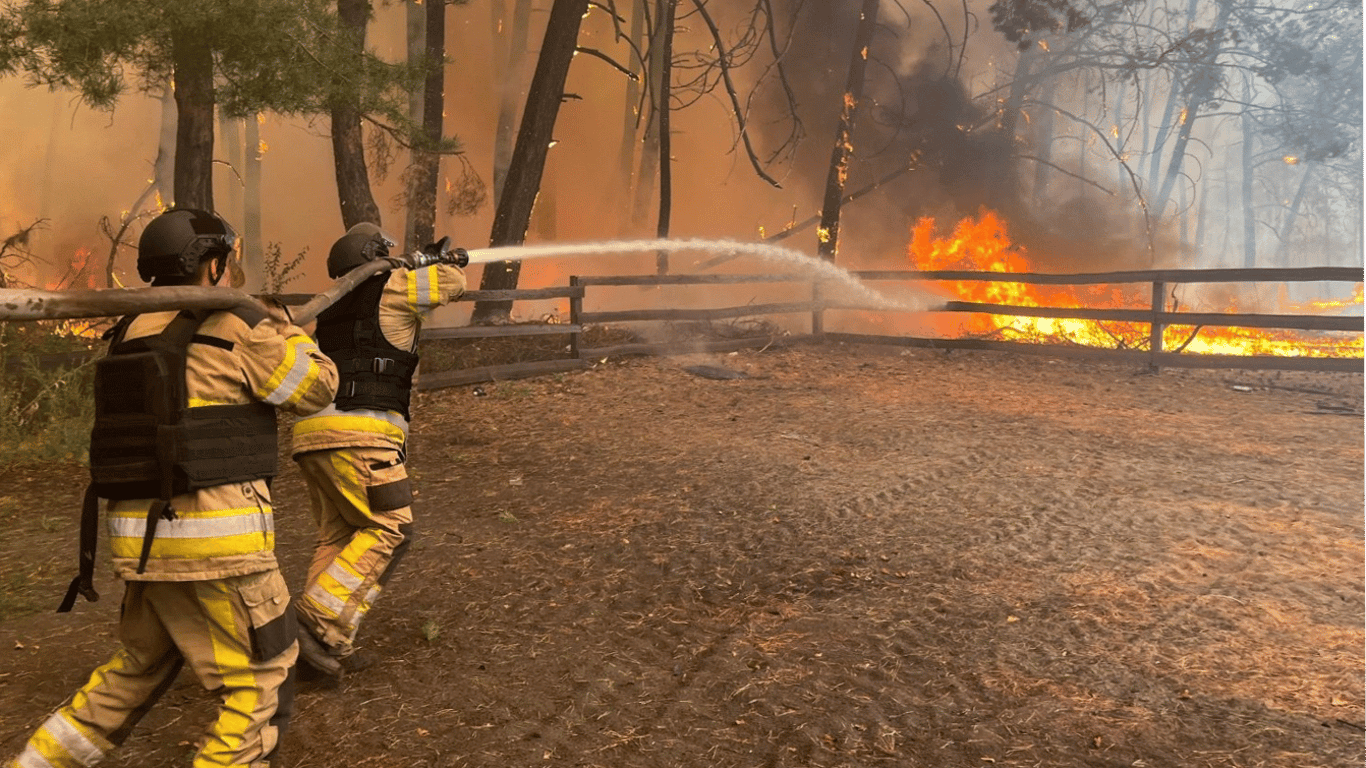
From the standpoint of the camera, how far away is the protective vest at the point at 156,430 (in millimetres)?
2674

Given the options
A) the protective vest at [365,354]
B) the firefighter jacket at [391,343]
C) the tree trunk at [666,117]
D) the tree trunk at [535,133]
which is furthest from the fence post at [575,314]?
the protective vest at [365,354]

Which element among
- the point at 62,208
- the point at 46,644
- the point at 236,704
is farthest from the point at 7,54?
the point at 62,208

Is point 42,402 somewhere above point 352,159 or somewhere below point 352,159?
below

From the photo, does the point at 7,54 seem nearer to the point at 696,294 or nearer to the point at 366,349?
the point at 366,349

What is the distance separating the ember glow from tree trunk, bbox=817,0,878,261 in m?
1.96

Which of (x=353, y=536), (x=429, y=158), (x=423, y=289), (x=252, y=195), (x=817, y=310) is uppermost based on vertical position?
(x=252, y=195)

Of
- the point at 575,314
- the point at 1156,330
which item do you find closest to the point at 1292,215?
the point at 1156,330

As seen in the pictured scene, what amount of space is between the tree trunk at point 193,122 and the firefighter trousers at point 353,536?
6374 mm

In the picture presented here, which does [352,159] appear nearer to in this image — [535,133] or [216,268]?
[535,133]

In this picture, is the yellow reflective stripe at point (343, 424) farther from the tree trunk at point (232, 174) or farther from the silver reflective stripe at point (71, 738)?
the tree trunk at point (232, 174)

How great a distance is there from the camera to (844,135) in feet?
57.1

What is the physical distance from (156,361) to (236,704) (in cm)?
98

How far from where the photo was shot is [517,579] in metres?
5.39

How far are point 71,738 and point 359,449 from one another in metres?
1.52
